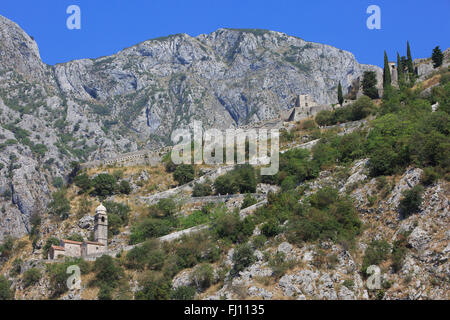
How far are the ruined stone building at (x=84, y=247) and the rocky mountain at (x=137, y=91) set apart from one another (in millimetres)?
61528

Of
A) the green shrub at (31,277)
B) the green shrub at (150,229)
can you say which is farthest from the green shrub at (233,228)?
A: the green shrub at (31,277)

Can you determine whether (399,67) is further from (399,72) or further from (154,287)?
(154,287)

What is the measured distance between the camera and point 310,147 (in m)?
68.4

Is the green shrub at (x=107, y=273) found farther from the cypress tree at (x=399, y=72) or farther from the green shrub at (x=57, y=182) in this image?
the green shrub at (x=57, y=182)

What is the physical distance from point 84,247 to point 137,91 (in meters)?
119

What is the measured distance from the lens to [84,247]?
55.6 metres

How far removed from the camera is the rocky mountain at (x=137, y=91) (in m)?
132

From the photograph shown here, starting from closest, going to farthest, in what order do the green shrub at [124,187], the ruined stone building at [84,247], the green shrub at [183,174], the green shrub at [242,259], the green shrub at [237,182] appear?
1. the green shrub at [242,259]
2. the ruined stone building at [84,247]
3. the green shrub at [237,182]
4. the green shrub at [124,187]
5. the green shrub at [183,174]

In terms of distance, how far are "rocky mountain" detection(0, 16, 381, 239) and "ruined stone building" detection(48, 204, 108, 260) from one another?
61528 mm

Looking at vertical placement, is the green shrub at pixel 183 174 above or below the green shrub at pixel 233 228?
above

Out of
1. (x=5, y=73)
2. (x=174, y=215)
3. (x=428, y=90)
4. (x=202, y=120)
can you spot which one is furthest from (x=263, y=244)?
(x=5, y=73)

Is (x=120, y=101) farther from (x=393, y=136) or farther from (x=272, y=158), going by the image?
(x=393, y=136)

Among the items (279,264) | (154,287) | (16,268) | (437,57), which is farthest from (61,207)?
(437,57)

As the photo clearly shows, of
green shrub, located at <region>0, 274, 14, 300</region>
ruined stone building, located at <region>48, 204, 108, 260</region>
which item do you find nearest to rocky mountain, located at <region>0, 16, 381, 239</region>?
ruined stone building, located at <region>48, 204, 108, 260</region>
